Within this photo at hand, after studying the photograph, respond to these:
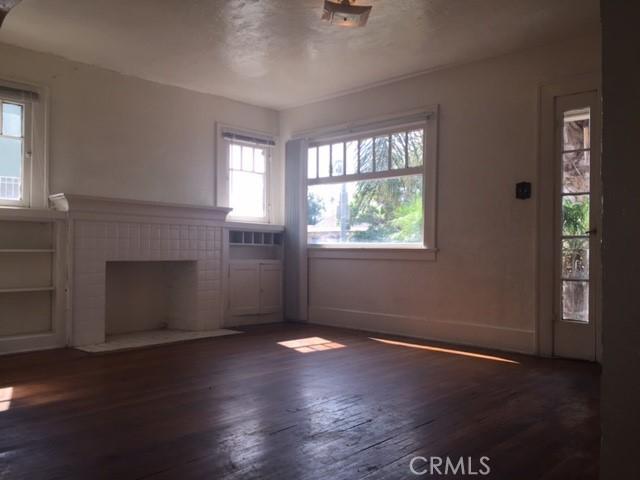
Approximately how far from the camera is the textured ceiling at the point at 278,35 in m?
3.90

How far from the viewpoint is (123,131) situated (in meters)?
5.40

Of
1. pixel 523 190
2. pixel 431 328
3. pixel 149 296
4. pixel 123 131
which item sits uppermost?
pixel 123 131

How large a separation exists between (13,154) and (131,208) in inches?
43.9

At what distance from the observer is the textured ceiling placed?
390 centimetres

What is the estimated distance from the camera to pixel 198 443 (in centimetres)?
231

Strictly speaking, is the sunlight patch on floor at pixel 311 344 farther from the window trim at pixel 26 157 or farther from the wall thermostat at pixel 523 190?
the window trim at pixel 26 157

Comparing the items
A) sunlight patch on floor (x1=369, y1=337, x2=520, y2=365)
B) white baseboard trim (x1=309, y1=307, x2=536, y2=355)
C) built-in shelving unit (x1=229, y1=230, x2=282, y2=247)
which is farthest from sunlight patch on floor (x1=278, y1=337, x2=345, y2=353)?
built-in shelving unit (x1=229, y1=230, x2=282, y2=247)

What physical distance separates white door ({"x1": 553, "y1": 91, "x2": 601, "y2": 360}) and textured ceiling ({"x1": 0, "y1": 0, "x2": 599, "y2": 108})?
731mm

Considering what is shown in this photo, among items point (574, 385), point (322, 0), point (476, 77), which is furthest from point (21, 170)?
point (574, 385)

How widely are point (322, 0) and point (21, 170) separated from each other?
3126mm

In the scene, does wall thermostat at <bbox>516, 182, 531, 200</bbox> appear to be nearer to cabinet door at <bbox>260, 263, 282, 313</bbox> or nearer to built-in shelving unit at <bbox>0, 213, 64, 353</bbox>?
cabinet door at <bbox>260, 263, 282, 313</bbox>

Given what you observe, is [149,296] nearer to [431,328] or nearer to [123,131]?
[123,131]

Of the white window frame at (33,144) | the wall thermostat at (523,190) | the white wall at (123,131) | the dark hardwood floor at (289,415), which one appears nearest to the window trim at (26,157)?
the white window frame at (33,144)

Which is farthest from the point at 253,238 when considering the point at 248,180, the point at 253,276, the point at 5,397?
the point at 5,397
